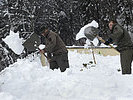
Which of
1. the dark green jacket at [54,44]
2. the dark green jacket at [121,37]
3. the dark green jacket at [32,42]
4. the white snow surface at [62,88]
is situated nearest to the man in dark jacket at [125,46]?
the dark green jacket at [121,37]

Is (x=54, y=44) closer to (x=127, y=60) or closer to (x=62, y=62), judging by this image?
(x=62, y=62)

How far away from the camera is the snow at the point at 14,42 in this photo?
6.41m

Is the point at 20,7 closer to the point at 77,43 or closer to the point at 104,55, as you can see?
the point at 77,43

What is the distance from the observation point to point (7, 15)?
27.3 m

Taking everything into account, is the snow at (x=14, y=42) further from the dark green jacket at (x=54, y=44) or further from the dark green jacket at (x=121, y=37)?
the dark green jacket at (x=121, y=37)

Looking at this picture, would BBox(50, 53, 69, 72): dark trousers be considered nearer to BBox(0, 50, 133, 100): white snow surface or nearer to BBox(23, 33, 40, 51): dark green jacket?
BBox(23, 33, 40, 51): dark green jacket

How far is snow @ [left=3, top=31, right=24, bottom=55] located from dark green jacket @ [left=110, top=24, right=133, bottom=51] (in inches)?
94.3

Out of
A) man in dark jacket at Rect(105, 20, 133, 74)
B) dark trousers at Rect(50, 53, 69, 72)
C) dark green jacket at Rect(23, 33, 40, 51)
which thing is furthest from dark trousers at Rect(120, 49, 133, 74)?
dark green jacket at Rect(23, 33, 40, 51)

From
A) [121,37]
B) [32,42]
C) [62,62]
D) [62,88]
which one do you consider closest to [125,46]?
[121,37]

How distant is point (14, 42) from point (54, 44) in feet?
3.33

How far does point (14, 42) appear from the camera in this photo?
6473 millimetres

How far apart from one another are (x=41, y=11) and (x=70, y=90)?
26.3m

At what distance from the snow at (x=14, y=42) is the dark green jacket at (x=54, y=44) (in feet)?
2.36

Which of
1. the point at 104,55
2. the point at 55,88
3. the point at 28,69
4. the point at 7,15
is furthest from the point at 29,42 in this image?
the point at 7,15
